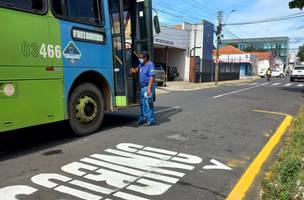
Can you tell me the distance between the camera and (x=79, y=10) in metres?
6.51

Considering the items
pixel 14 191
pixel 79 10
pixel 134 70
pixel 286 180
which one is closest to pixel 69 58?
pixel 79 10

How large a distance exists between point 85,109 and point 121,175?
2513mm

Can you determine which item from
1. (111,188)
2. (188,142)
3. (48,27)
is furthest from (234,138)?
(48,27)

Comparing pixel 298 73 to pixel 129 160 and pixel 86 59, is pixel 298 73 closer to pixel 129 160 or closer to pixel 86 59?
pixel 86 59

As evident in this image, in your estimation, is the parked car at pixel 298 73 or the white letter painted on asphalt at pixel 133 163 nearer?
the white letter painted on asphalt at pixel 133 163

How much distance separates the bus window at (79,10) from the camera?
604cm

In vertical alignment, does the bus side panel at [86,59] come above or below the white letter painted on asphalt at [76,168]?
above

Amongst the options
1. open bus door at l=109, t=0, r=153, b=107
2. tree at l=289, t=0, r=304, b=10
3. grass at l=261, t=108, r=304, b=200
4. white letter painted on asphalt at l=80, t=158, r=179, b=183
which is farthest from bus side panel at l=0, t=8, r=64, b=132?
tree at l=289, t=0, r=304, b=10

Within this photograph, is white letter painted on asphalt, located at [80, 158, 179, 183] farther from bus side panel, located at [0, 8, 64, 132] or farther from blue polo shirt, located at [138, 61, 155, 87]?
blue polo shirt, located at [138, 61, 155, 87]

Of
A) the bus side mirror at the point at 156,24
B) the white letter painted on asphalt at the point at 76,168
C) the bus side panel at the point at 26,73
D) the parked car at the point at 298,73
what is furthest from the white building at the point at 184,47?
the white letter painted on asphalt at the point at 76,168

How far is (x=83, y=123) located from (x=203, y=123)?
3360 mm

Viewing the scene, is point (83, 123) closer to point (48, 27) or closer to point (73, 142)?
point (73, 142)

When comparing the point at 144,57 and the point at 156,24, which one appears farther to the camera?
the point at 156,24

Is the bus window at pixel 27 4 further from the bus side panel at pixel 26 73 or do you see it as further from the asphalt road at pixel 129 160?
the asphalt road at pixel 129 160
